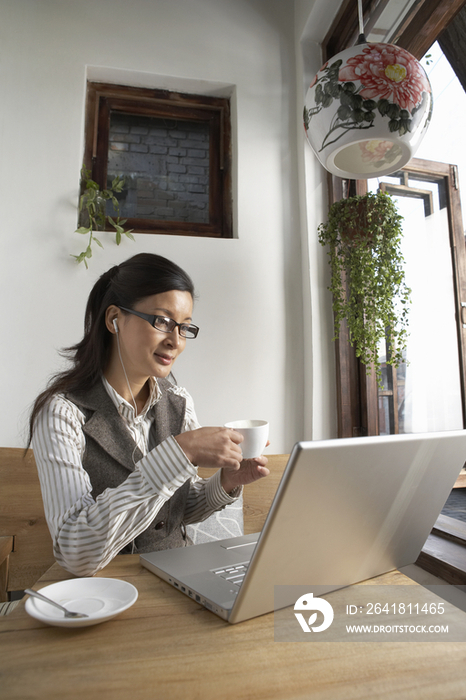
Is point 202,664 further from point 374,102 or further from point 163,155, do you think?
point 163,155

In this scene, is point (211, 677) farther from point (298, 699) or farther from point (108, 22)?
point (108, 22)

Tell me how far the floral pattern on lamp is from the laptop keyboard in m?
1.12

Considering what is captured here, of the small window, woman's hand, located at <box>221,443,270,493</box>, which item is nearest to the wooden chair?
woman's hand, located at <box>221,443,270,493</box>

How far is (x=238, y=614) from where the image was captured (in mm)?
593

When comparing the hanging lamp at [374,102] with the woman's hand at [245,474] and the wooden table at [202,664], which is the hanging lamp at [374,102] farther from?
the wooden table at [202,664]

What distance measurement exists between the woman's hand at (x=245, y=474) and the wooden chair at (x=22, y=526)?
2.14 feet

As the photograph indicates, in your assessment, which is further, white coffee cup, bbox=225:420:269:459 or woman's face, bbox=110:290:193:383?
A: woman's face, bbox=110:290:193:383

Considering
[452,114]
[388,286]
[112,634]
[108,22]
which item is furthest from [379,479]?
[108,22]

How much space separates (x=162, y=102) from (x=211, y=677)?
2.45m

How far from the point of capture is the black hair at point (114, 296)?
1.23m

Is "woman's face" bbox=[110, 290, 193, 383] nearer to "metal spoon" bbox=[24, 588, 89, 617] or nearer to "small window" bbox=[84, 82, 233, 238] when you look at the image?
"metal spoon" bbox=[24, 588, 89, 617]

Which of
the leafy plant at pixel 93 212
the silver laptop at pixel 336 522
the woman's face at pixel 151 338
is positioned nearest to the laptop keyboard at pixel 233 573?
the silver laptop at pixel 336 522

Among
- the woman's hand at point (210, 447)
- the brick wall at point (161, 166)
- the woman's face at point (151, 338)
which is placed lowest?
the woman's hand at point (210, 447)

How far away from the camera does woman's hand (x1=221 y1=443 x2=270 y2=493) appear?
1.03 meters
